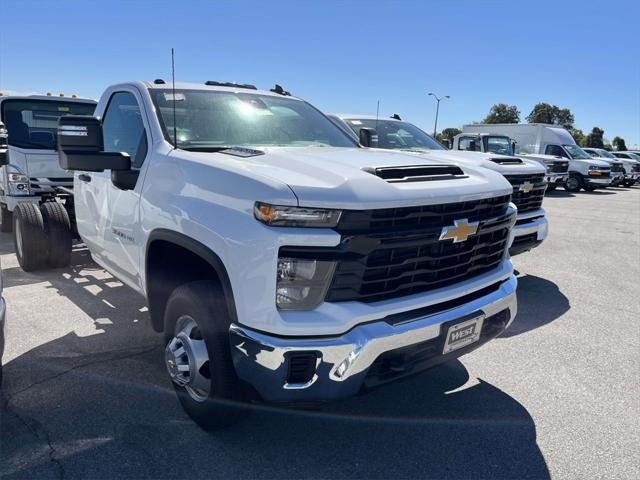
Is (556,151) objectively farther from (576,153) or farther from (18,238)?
(18,238)

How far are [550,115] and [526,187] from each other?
84.2 m

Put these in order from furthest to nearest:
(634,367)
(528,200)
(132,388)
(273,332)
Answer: (528,200), (634,367), (132,388), (273,332)

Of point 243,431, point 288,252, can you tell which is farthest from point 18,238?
point 288,252

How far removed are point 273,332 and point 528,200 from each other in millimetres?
4818

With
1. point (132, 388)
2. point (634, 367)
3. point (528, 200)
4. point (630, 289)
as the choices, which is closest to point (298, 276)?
point (132, 388)

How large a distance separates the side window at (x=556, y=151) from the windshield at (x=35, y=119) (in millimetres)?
19398

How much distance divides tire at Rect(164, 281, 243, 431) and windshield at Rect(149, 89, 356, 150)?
1.02m

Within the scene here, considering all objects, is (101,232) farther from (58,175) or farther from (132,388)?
(58,175)

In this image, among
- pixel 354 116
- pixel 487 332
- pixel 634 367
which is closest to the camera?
pixel 487 332

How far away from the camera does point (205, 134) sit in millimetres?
3408

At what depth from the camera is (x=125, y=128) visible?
3824 millimetres

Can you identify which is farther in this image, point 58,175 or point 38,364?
point 58,175

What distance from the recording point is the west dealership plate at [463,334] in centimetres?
267

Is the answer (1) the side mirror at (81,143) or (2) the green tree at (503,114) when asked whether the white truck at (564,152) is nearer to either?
(1) the side mirror at (81,143)
